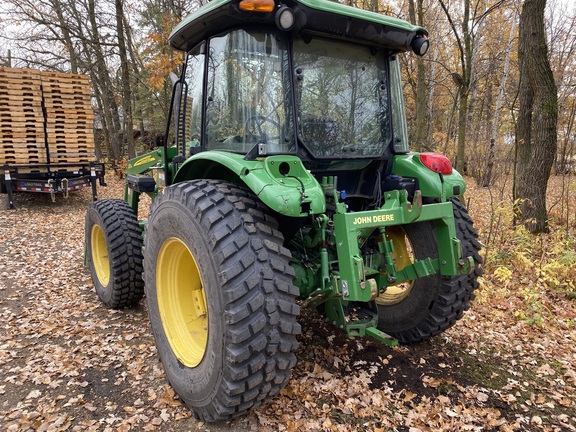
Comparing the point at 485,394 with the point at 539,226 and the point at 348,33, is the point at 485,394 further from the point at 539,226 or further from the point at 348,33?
the point at 539,226

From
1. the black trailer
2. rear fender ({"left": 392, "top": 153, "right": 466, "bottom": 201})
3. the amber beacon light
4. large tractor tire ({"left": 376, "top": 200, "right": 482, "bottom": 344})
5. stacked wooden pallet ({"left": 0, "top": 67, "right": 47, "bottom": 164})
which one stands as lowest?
large tractor tire ({"left": 376, "top": 200, "right": 482, "bottom": 344})

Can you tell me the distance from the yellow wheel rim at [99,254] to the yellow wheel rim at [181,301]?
6.98 ft

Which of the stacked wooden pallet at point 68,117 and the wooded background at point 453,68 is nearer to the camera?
the wooded background at point 453,68

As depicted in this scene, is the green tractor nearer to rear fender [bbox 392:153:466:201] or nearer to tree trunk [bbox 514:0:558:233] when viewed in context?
rear fender [bbox 392:153:466:201]

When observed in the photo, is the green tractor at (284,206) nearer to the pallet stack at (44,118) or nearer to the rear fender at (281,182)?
the rear fender at (281,182)

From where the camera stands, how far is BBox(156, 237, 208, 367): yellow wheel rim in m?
2.88

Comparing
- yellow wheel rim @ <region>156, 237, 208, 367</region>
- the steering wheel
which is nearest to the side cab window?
the steering wheel

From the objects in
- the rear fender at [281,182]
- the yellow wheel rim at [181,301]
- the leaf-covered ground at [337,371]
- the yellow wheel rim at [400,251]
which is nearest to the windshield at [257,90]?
the rear fender at [281,182]

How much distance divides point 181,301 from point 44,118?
397 inches

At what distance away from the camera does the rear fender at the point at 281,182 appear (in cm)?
218

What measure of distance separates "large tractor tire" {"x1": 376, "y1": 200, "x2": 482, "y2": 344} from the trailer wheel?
8.45ft

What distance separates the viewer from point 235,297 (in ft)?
6.99

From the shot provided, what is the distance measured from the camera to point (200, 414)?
2.50 meters

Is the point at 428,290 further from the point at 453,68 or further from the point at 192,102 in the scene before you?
the point at 453,68
